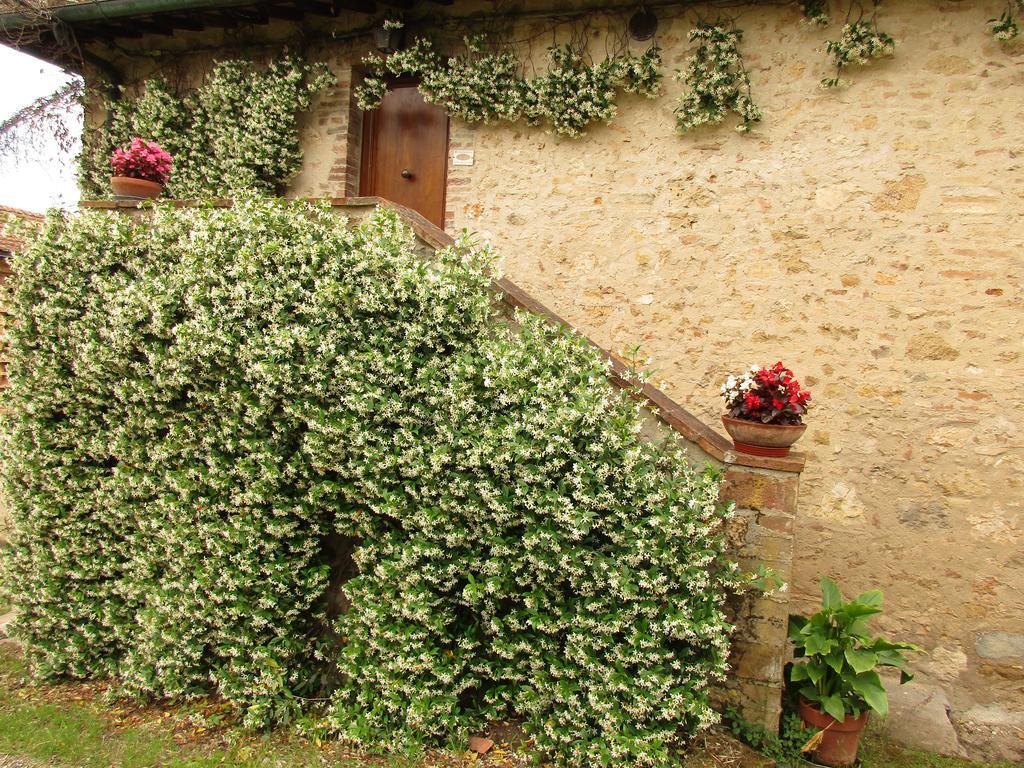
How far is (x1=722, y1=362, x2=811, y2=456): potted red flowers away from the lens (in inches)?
126

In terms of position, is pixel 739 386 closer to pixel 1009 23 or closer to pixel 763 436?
pixel 763 436

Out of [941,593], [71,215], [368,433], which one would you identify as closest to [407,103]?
[71,215]

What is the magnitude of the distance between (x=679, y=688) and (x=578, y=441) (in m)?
1.17

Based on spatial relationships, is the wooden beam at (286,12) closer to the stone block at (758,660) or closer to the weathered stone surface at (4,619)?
the weathered stone surface at (4,619)

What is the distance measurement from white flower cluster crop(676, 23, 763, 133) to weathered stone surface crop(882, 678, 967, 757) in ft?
12.9

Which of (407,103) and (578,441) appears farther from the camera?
(407,103)

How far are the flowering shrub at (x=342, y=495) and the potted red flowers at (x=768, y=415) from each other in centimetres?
32

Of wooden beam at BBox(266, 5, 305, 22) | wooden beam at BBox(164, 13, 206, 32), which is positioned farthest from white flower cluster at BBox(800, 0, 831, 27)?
wooden beam at BBox(164, 13, 206, 32)

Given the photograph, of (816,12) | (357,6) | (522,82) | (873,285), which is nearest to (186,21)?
(357,6)

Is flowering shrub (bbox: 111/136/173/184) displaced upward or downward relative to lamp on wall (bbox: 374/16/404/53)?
downward

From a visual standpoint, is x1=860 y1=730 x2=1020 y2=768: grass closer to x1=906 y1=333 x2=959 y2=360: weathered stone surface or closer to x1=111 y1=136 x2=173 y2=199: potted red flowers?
x1=906 y1=333 x2=959 y2=360: weathered stone surface

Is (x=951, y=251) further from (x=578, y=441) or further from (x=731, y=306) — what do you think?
(x=578, y=441)

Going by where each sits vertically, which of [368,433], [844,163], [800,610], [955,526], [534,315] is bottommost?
[800,610]

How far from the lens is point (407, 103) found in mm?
5961
